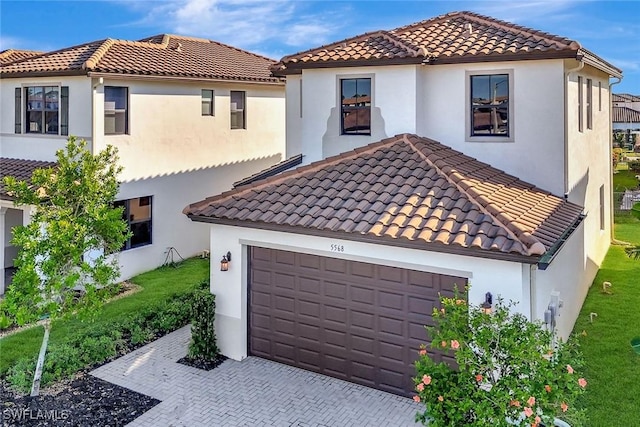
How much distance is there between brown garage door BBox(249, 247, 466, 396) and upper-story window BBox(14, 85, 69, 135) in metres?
10.3

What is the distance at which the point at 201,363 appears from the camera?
1196 cm

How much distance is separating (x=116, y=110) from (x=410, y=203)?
39.5 feet

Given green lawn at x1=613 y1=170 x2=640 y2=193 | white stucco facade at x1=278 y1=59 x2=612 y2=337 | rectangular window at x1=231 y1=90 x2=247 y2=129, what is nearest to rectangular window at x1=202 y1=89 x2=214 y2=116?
rectangular window at x1=231 y1=90 x2=247 y2=129

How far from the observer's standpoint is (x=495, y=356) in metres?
7.51

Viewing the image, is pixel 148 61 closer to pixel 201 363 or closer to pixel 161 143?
pixel 161 143

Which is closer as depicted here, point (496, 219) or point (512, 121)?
point (496, 219)

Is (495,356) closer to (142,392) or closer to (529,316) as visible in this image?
(529,316)

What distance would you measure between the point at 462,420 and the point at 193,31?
24.9m

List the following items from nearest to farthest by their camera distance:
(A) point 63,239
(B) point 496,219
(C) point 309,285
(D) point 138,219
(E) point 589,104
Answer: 1. (B) point 496,219
2. (A) point 63,239
3. (C) point 309,285
4. (E) point 589,104
5. (D) point 138,219

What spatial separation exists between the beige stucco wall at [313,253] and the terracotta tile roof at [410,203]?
44 centimetres

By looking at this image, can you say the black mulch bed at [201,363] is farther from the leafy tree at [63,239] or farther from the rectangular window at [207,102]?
the rectangular window at [207,102]

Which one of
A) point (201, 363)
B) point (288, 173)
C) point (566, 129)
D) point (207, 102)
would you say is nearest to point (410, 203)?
point (288, 173)

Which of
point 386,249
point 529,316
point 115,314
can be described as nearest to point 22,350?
point 115,314

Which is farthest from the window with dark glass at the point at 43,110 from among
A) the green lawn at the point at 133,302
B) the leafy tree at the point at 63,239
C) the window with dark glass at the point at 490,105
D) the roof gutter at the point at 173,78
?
the window with dark glass at the point at 490,105
